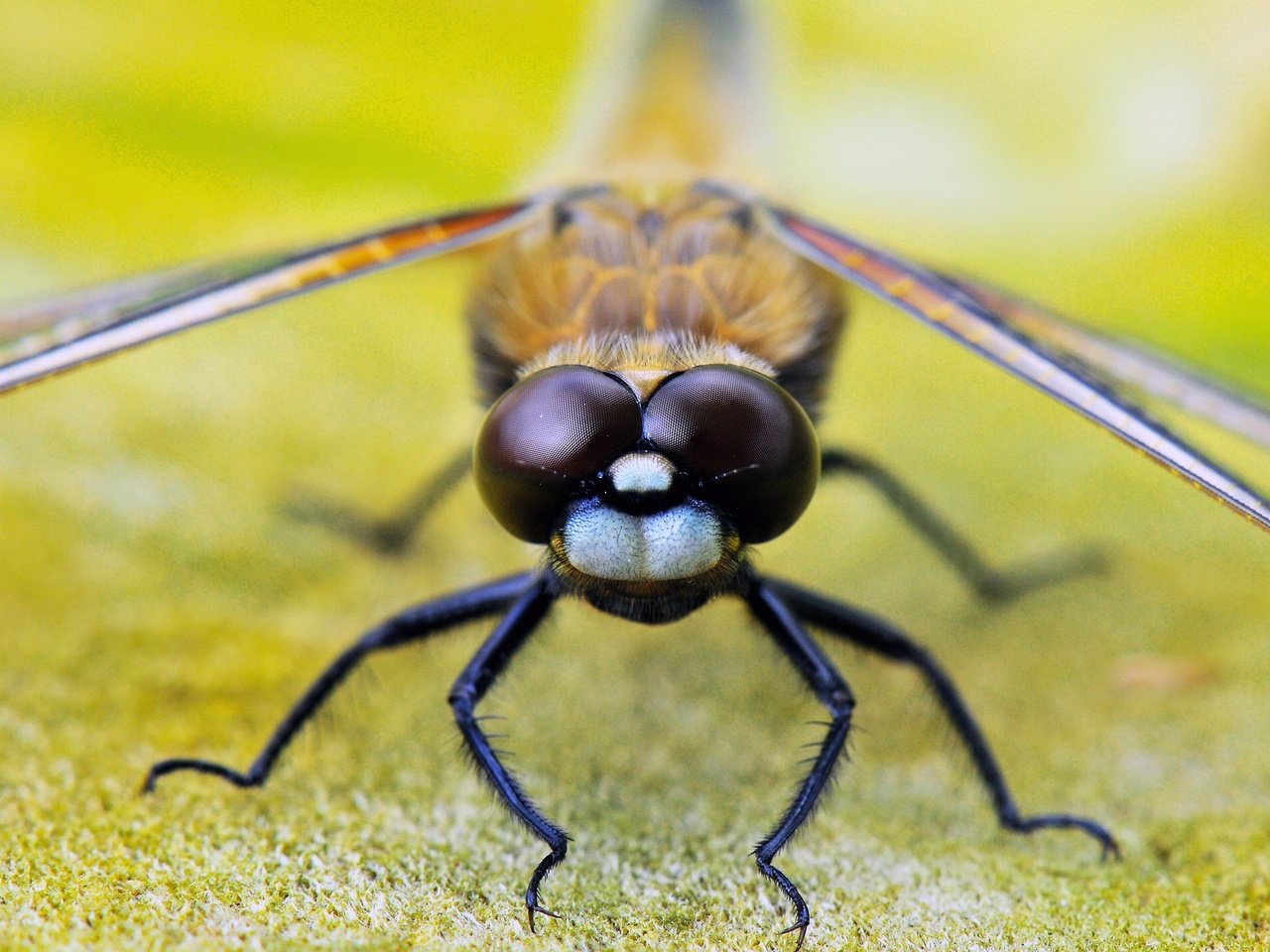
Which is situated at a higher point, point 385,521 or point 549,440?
point 549,440

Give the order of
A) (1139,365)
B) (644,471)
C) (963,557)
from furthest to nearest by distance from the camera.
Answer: (963,557), (1139,365), (644,471)

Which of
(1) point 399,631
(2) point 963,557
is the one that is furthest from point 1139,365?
(1) point 399,631

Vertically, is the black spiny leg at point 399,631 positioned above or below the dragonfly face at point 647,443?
below

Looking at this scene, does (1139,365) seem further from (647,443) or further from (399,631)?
(399,631)

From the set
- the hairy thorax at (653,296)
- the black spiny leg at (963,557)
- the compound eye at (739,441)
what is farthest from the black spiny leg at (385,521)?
the compound eye at (739,441)

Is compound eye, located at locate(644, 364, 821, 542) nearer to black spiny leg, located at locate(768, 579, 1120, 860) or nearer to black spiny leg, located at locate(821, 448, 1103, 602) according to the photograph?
black spiny leg, located at locate(768, 579, 1120, 860)

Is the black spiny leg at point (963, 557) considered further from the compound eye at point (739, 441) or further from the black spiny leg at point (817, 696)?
the compound eye at point (739, 441)
